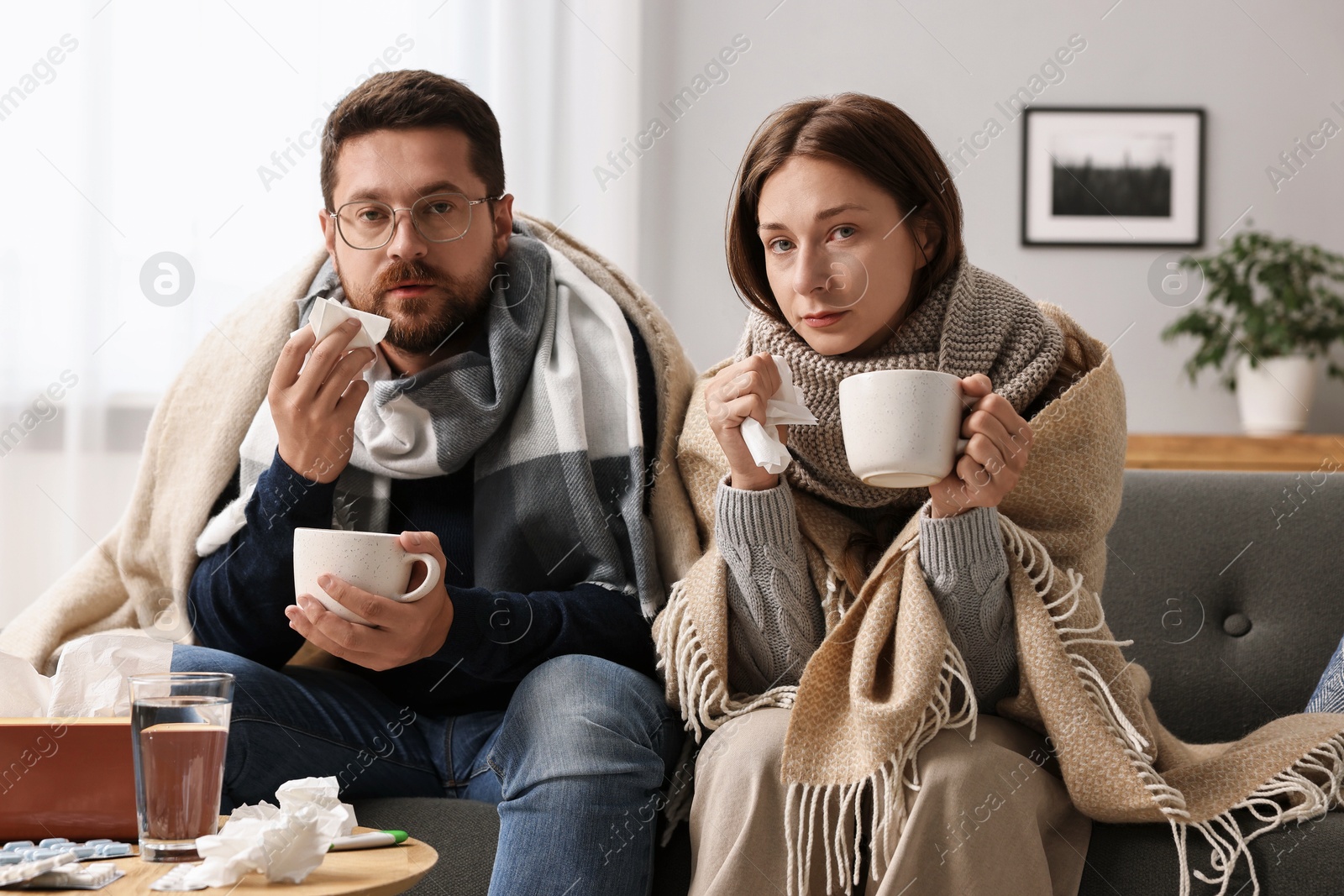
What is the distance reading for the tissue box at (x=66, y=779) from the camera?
2.82ft

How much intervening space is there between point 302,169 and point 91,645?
1.68m

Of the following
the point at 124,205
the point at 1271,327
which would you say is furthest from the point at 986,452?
the point at 1271,327

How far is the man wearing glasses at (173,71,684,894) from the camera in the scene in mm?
1190

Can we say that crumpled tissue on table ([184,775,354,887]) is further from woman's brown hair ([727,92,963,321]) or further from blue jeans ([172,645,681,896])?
woman's brown hair ([727,92,963,321])

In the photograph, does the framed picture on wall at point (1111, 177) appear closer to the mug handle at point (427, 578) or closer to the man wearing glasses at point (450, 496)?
the man wearing glasses at point (450, 496)

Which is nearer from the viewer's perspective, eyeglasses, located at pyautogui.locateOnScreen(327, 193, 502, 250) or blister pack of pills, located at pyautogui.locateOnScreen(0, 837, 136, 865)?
blister pack of pills, located at pyautogui.locateOnScreen(0, 837, 136, 865)

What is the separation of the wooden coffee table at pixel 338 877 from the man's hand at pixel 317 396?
532 millimetres

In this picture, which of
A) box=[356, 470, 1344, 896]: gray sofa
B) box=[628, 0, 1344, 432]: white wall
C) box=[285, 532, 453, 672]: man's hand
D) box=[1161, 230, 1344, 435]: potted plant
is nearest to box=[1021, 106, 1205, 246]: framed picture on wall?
box=[628, 0, 1344, 432]: white wall

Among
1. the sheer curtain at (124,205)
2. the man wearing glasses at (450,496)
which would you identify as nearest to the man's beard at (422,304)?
the man wearing glasses at (450,496)

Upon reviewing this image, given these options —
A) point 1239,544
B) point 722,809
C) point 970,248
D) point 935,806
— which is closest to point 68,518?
point 722,809

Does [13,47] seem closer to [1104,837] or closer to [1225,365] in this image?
[1104,837]

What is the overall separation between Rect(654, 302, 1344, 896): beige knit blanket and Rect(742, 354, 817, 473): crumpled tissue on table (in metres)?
0.16

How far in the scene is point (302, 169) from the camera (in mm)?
2553

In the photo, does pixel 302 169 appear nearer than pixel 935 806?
No
